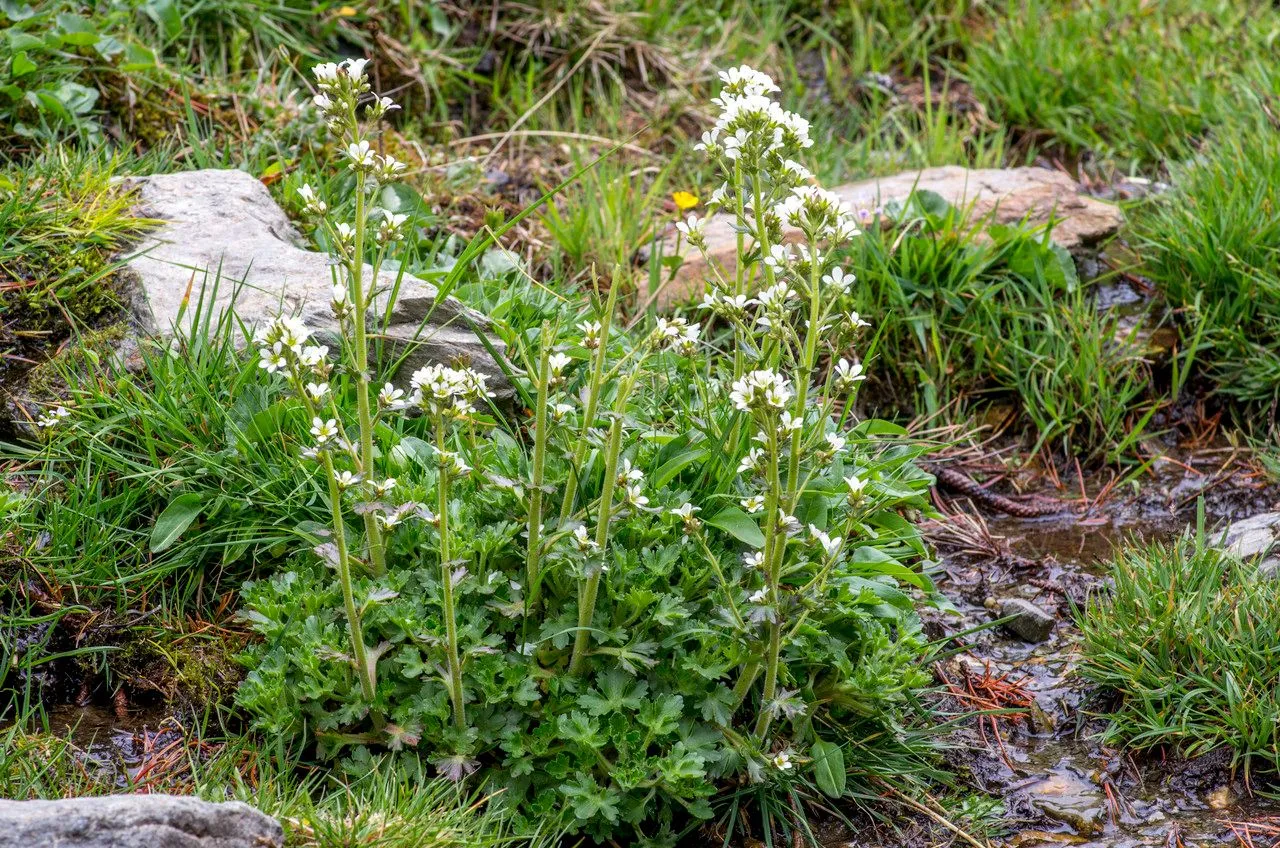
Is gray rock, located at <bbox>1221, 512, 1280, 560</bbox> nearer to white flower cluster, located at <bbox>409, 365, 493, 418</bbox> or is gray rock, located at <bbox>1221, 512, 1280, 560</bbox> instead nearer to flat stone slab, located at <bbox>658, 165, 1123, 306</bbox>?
flat stone slab, located at <bbox>658, 165, 1123, 306</bbox>

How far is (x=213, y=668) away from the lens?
2822 millimetres

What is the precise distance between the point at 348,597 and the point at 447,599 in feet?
0.69

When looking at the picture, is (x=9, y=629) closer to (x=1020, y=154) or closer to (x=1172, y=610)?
(x=1172, y=610)

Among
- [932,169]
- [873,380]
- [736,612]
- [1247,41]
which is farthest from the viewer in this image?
[1247,41]

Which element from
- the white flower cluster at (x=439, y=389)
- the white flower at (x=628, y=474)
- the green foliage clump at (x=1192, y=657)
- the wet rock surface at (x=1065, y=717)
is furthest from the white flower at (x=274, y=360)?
the green foliage clump at (x=1192, y=657)

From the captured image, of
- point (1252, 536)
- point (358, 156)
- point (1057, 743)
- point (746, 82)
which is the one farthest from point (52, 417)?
point (1252, 536)

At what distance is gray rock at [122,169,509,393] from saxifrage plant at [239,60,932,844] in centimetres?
46

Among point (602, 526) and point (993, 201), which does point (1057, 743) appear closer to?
point (602, 526)

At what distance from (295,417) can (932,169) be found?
322cm

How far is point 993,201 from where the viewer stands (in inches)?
188

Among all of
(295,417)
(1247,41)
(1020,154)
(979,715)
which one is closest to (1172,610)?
(979,715)

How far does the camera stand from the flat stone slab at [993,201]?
4.50m

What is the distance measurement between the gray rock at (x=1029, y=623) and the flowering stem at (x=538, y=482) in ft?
5.02

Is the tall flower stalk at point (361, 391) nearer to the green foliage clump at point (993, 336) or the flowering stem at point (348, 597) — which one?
the flowering stem at point (348, 597)
